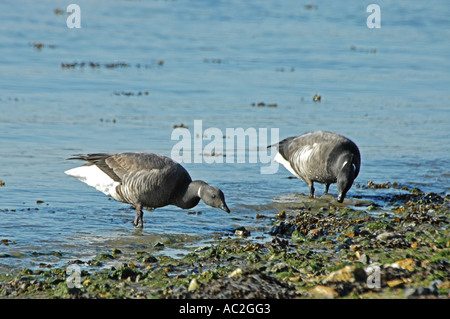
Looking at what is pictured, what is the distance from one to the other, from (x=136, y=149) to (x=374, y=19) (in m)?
30.8

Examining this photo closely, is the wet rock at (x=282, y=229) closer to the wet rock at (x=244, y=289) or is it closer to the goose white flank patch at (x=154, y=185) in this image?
the goose white flank patch at (x=154, y=185)

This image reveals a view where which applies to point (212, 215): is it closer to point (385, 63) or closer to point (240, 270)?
point (240, 270)

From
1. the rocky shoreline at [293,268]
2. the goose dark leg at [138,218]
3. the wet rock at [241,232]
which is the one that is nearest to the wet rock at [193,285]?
the rocky shoreline at [293,268]

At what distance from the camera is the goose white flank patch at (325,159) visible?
37.8 ft

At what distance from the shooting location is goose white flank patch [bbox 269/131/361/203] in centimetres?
1151

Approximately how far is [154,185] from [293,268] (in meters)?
3.22

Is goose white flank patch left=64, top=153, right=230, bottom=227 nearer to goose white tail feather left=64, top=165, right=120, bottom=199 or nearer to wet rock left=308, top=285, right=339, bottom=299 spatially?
goose white tail feather left=64, top=165, right=120, bottom=199

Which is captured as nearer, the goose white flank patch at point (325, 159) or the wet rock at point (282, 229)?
the wet rock at point (282, 229)

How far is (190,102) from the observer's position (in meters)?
19.7

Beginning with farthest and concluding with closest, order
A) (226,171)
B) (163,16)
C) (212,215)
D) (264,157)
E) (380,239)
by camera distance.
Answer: (163,16) < (264,157) < (226,171) < (212,215) < (380,239)

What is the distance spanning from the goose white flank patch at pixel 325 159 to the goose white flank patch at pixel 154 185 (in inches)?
96.4

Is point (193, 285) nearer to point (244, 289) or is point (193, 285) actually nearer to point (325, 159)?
point (244, 289)

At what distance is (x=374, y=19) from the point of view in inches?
1668

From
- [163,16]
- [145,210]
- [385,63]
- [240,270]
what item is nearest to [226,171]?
[145,210]
